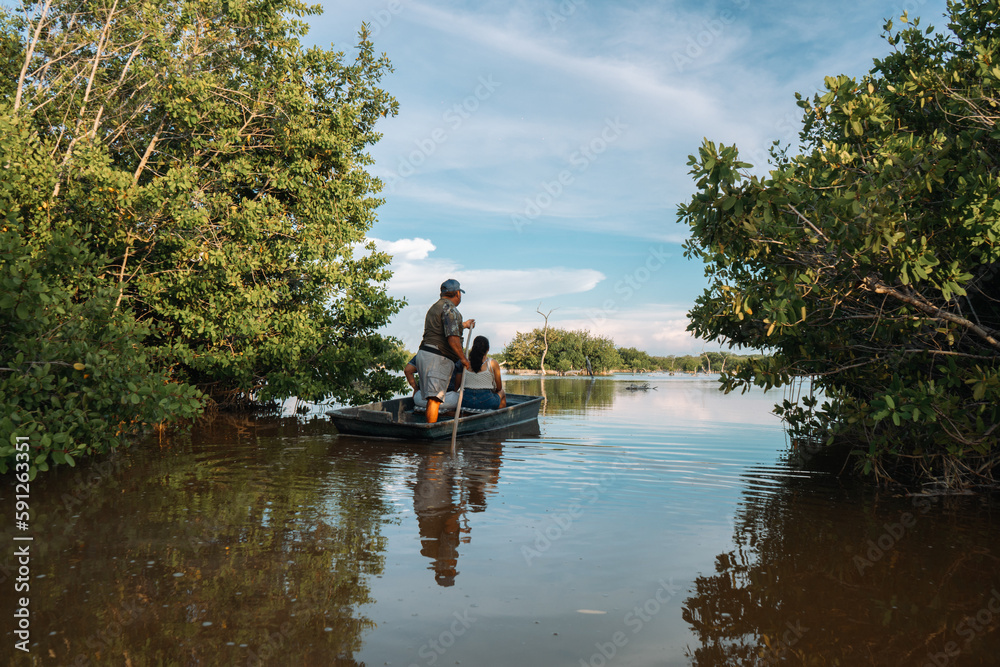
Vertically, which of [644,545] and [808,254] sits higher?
[808,254]

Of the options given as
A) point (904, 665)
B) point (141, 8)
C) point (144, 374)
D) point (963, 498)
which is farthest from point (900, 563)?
point (141, 8)

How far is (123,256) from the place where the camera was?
41.3 feet

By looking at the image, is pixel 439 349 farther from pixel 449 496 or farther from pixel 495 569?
pixel 495 569

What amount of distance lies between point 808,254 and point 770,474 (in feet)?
13.2

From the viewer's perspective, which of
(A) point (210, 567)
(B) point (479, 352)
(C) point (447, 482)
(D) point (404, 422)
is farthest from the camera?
(B) point (479, 352)

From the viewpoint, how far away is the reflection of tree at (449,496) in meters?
5.09

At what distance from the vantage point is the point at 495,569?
4.72 m

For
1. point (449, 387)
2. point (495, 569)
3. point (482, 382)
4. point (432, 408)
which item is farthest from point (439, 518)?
point (482, 382)

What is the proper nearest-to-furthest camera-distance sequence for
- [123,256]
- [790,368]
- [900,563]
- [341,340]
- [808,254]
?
[900,563]
[808,254]
[790,368]
[123,256]
[341,340]

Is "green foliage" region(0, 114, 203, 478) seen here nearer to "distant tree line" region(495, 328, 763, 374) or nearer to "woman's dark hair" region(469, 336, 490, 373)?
"woman's dark hair" region(469, 336, 490, 373)

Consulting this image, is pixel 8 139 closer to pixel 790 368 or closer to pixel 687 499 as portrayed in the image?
pixel 687 499

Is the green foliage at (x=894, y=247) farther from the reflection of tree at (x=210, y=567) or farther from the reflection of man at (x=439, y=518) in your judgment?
the reflection of tree at (x=210, y=567)

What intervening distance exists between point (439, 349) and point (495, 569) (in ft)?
23.4

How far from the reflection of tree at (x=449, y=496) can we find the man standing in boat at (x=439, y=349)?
121cm
